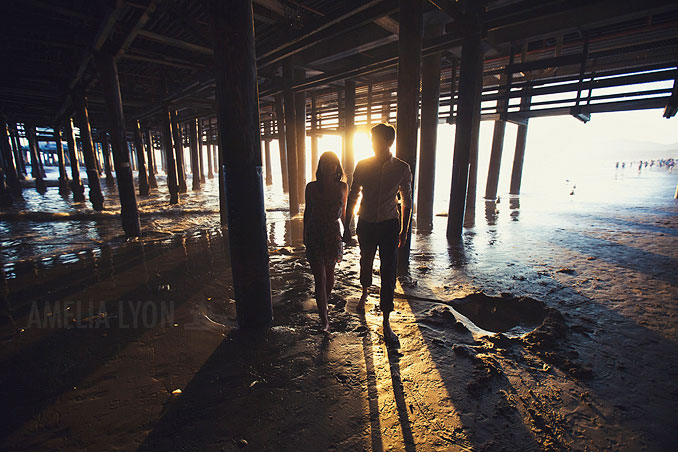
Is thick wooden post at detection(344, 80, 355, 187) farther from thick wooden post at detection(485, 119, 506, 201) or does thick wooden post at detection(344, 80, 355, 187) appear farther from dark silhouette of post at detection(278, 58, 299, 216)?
thick wooden post at detection(485, 119, 506, 201)

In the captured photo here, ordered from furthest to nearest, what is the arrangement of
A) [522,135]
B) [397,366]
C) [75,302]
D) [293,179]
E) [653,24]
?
[522,135] < [293,179] < [653,24] < [75,302] < [397,366]

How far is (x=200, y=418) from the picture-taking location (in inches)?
75.1

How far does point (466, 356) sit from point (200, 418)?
7.01 ft

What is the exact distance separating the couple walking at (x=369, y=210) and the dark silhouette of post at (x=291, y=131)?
6.77 m

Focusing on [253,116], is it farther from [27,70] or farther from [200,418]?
[27,70]

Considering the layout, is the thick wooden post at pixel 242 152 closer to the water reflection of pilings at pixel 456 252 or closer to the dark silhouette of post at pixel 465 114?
the water reflection of pilings at pixel 456 252

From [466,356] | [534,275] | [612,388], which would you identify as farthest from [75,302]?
[534,275]

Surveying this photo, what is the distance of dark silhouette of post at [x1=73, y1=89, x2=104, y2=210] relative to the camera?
31.9 feet

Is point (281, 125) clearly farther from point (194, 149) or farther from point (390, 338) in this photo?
point (390, 338)

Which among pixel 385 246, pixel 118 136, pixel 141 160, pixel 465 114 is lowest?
pixel 385 246

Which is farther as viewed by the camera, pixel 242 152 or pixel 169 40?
pixel 169 40

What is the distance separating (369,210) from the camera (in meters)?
2.97

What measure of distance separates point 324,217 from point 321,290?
0.75 meters

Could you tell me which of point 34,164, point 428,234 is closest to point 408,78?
point 428,234
